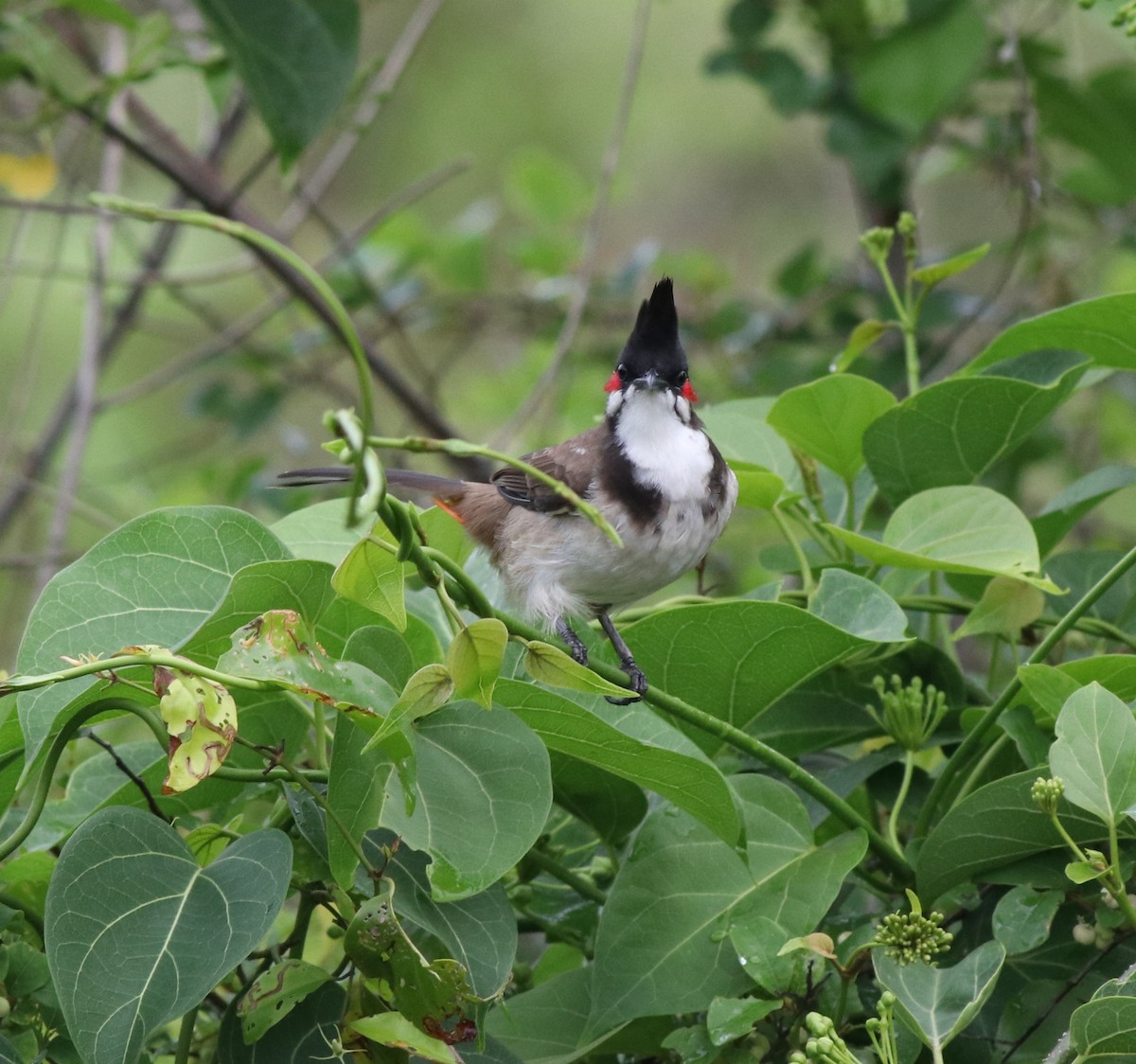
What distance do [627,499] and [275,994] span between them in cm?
123

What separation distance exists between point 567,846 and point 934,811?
1.51 ft

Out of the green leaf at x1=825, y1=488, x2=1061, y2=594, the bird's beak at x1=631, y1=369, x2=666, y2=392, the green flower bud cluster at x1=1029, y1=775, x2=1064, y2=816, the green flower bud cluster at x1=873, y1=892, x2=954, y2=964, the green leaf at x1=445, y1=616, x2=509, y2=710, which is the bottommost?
the green flower bud cluster at x1=873, y1=892, x2=954, y2=964

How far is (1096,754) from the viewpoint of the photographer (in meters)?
1.30

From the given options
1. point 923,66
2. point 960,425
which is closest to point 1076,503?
point 960,425

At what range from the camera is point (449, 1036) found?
127cm

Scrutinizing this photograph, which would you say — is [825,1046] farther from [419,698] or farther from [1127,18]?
[1127,18]

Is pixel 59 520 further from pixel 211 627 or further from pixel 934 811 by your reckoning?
pixel 934 811

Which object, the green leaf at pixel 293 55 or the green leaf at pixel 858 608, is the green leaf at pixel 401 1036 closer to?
the green leaf at pixel 858 608

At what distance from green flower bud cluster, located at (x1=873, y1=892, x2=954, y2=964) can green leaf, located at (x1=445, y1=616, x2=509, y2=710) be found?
49 centimetres

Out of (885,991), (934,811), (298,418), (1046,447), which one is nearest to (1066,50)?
(1046,447)

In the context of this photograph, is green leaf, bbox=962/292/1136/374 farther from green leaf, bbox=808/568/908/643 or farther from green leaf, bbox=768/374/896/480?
green leaf, bbox=808/568/908/643

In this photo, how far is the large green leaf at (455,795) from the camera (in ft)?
4.06

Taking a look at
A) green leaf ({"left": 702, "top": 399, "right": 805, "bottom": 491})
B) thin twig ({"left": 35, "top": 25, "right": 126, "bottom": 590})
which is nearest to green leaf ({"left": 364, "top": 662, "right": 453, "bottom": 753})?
green leaf ({"left": 702, "top": 399, "right": 805, "bottom": 491})

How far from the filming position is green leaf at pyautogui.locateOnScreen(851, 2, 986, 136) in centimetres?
318
